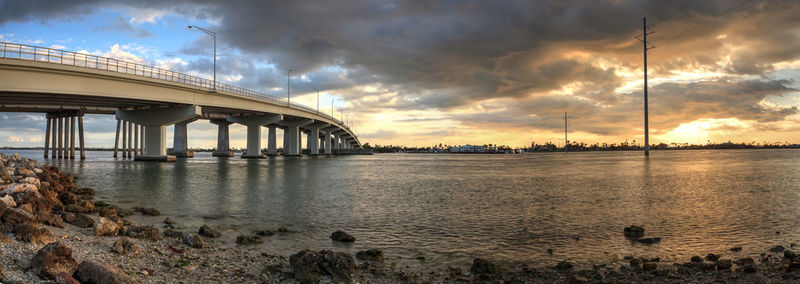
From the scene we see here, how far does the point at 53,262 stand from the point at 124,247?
2.61 meters

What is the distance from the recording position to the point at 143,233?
11109 mm

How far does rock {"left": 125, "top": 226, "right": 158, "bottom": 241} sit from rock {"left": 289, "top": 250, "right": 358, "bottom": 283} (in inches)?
183

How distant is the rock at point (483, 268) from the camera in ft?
30.7

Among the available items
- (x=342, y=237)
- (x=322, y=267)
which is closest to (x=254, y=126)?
(x=342, y=237)

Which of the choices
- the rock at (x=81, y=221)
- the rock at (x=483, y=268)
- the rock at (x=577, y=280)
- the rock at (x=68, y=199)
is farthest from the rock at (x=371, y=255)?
the rock at (x=68, y=199)

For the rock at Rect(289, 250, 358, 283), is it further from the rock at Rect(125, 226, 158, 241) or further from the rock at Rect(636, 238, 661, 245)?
the rock at Rect(636, 238, 661, 245)

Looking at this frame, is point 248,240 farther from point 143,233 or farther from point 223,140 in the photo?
point 223,140

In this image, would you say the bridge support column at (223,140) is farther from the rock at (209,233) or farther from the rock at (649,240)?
the rock at (649,240)

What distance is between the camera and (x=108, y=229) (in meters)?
10.6

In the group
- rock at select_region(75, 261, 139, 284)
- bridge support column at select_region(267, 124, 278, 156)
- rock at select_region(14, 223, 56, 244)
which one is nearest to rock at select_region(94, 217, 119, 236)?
rock at select_region(14, 223, 56, 244)

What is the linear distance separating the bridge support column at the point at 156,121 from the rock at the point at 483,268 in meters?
60.1

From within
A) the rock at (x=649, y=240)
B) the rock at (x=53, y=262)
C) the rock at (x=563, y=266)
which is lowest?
the rock at (x=649, y=240)

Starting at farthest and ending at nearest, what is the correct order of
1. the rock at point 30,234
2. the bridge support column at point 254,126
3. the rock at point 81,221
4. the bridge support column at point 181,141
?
the bridge support column at point 181,141 < the bridge support column at point 254,126 < the rock at point 81,221 < the rock at point 30,234

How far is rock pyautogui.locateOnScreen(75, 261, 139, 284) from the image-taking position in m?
6.32
